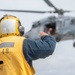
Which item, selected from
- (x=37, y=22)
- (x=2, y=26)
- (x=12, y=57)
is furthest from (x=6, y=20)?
(x=37, y=22)

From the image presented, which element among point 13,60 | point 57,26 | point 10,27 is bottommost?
point 57,26

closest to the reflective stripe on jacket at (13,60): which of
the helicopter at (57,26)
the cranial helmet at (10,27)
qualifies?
the cranial helmet at (10,27)

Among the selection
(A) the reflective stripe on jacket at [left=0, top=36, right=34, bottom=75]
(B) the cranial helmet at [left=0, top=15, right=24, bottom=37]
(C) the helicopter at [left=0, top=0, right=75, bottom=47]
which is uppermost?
(B) the cranial helmet at [left=0, top=15, right=24, bottom=37]

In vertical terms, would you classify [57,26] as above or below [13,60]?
below

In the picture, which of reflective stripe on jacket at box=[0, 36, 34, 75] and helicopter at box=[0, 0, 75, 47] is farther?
helicopter at box=[0, 0, 75, 47]

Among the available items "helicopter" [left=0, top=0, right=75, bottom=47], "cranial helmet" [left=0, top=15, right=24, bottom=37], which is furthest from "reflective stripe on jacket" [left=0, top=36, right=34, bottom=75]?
"helicopter" [left=0, top=0, right=75, bottom=47]

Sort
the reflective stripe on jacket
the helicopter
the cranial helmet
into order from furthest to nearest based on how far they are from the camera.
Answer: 1. the helicopter
2. the cranial helmet
3. the reflective stripe on jacket

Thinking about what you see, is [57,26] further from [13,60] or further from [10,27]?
[13,60]

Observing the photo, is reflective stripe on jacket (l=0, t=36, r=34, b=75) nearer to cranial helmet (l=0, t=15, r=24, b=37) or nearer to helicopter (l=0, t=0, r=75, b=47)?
cranial helmet (l=0, t=15, r=24, b=37)

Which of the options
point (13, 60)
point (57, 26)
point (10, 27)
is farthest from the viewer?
point (57, 26)

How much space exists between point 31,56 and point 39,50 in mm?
175

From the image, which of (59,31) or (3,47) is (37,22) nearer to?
(59,31)

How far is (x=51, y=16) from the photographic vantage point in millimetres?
43250

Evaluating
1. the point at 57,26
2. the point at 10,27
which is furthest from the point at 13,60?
the point at 57,26
